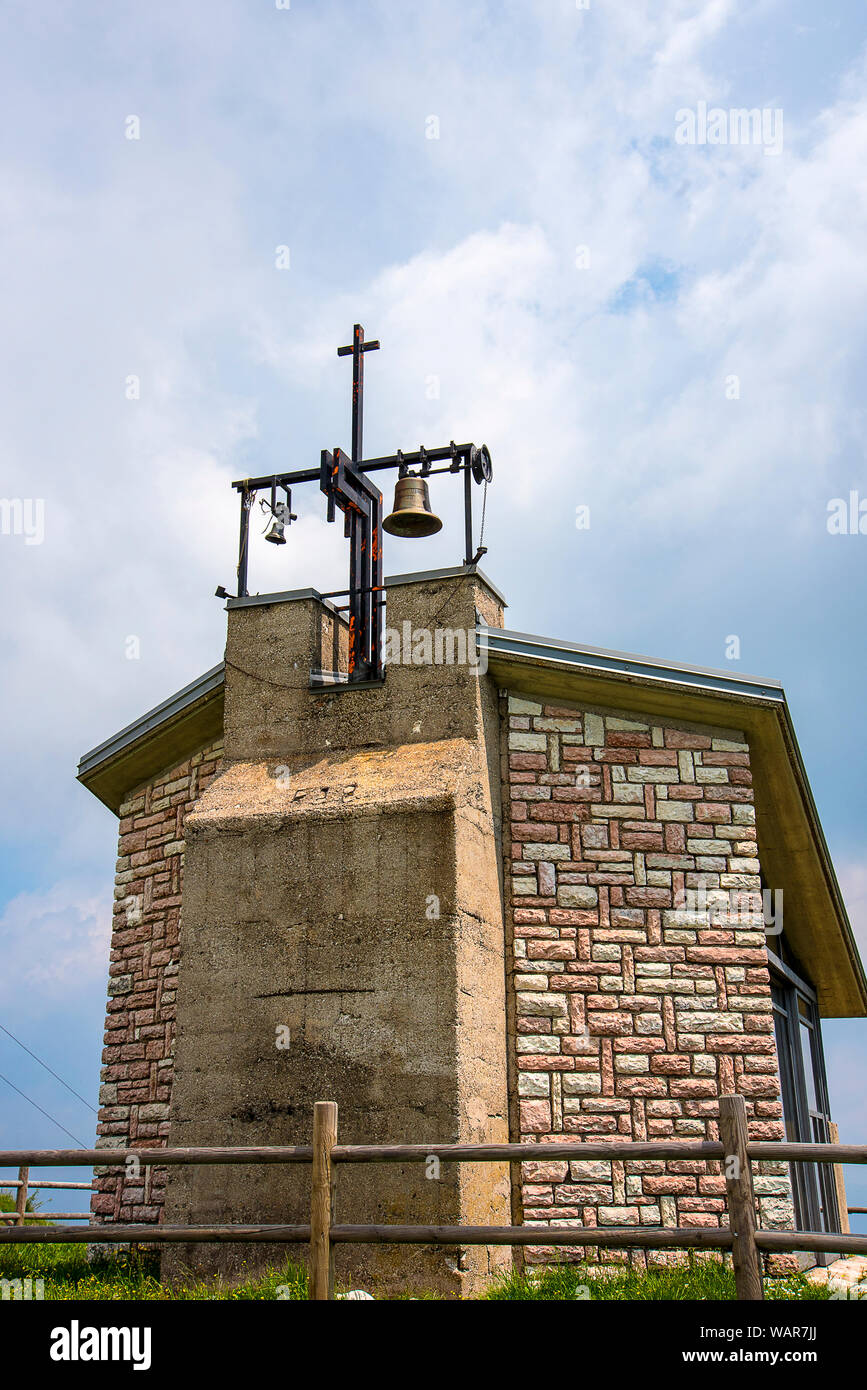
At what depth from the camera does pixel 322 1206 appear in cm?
580

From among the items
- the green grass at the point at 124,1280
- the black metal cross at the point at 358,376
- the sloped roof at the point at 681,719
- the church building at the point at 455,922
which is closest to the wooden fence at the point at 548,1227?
the green grass at the point at 124,1280

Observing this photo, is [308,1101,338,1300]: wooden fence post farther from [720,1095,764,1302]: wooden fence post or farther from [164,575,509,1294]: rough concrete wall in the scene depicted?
[720,1095,764,1302]: wooden fence post

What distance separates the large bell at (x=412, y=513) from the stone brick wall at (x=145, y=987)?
242 cm

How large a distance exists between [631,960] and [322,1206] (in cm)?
292

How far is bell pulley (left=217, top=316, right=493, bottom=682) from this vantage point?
895cm

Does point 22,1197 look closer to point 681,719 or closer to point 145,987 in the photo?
point 145,987

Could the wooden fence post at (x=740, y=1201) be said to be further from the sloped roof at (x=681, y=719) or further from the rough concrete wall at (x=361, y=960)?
the sloped roof at (x=681, y=719)

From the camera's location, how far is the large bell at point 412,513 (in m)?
8.90

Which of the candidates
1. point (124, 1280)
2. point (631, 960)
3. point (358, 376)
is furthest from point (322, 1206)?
point (358, 376)

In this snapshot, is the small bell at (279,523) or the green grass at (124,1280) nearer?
the green grass at (124,1280)

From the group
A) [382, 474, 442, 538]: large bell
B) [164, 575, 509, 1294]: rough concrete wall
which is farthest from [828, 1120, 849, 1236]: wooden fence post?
[382, 474, 442, 538]: large bell

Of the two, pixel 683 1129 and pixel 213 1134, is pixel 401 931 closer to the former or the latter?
pixel 213 1134

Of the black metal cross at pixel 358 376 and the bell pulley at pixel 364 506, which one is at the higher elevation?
the black metal cross at pixel 358 376

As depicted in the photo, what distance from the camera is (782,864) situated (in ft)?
35.0
